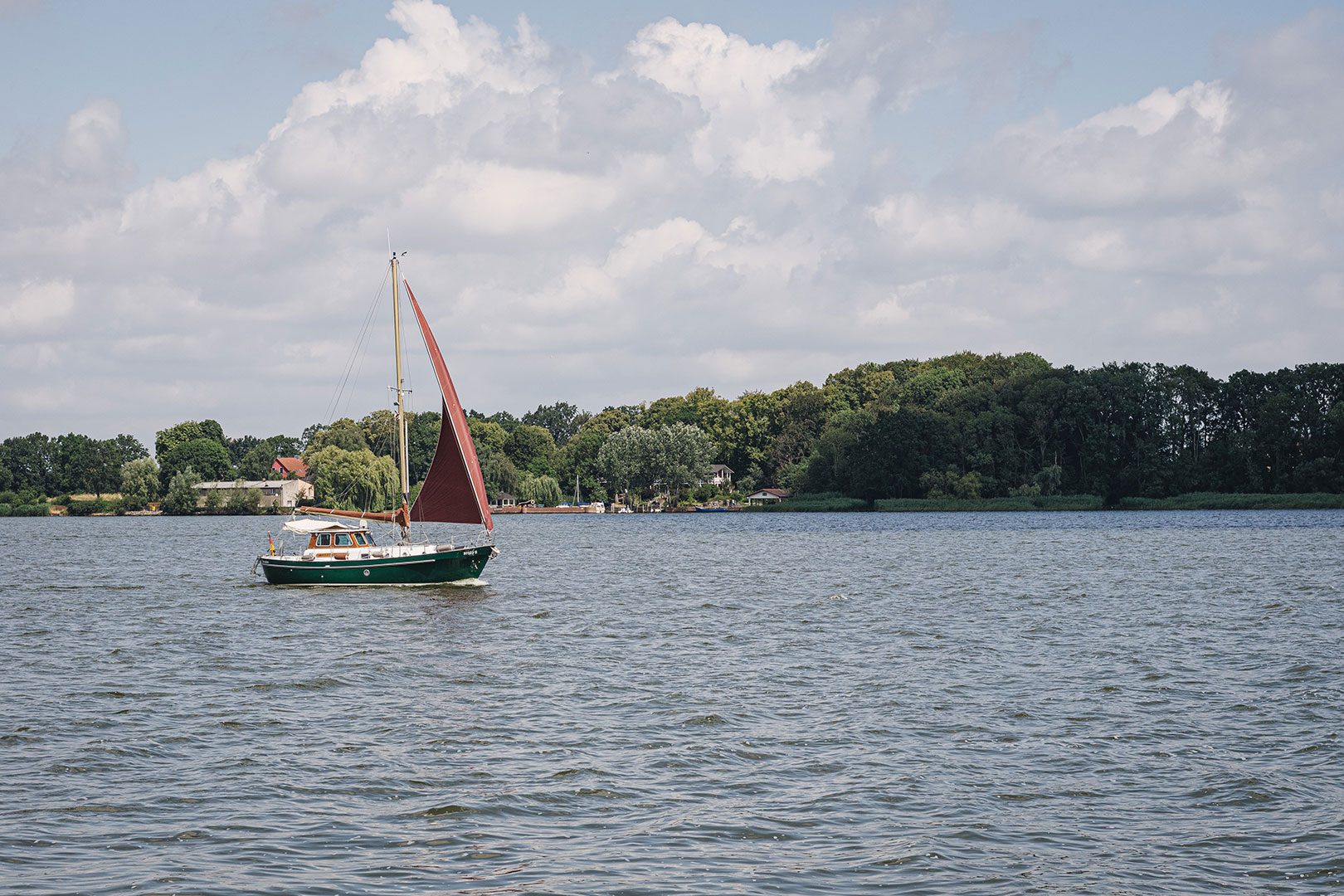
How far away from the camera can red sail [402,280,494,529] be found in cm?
4081

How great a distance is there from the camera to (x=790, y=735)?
17531mm

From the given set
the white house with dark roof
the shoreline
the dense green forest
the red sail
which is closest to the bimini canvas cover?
the red sail

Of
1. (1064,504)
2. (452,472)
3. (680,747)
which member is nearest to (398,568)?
(452,472)

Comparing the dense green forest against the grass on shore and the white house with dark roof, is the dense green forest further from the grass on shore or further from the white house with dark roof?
the white house with dark roof

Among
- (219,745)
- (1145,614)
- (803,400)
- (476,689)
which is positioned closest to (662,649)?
(476,689)

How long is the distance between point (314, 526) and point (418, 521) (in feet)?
13.2

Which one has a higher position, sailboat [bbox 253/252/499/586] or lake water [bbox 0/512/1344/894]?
sailboat [bbox 253/252/499/586]

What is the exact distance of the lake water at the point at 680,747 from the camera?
39.0ft

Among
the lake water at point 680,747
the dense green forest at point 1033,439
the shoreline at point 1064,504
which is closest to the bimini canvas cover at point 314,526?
the lake water at point 680,747

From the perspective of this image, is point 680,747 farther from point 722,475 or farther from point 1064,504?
point 722,475

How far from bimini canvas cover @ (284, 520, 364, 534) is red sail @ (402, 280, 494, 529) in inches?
131

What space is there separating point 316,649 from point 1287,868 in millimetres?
21929

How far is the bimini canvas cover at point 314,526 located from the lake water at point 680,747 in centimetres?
552

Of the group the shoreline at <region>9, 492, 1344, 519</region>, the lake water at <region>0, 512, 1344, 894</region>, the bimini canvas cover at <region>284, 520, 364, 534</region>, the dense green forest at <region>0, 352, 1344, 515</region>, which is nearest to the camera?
the lake water at <region>0, 512, 1344, 894</region>
